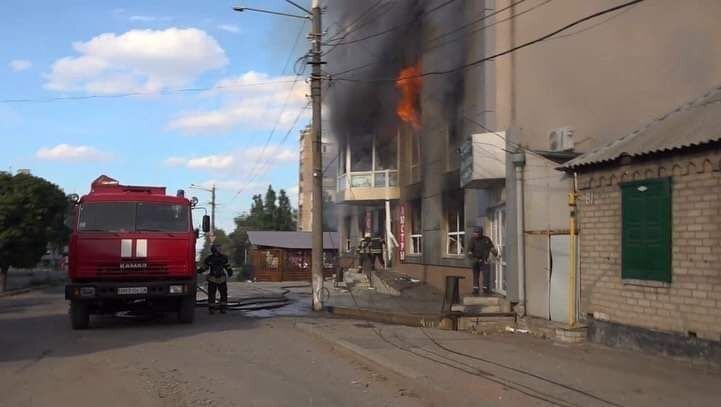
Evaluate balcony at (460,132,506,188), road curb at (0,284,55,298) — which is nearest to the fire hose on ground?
balcony at (460,132,506,188)

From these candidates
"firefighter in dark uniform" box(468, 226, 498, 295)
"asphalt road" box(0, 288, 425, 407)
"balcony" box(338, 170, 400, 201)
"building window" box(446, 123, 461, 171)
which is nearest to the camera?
"asphalt road" box(0, 288, 425, 407)

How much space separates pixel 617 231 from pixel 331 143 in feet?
58.6

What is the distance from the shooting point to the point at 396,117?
23.8 m

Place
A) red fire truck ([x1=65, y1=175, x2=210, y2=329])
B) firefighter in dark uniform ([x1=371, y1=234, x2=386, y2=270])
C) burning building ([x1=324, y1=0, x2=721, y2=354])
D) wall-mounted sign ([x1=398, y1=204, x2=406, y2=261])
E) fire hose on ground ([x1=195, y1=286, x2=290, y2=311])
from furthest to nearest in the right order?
1. wall-mounted sign ([x1=398, y1=204, x2=406, y2=261])
2. firefighter in dark uniform ([x1=371, y1=234, x2=386, y2=270])
3. fire hose on ground ([x1=195, y1=286, x2=290, y2=311])
4. red fire truck ([x1=65, y1=175, x2=210, y2=329])
5. burning building ([x1=324, y1=0, x2=721, y2=354])

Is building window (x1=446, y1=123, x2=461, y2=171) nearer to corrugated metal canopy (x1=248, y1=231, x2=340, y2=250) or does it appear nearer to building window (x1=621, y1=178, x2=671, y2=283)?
building window (x1=621, y1=178, x2=671, y2=283)

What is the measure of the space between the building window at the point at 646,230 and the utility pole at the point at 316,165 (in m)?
8.00

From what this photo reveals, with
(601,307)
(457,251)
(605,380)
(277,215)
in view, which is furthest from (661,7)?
(277,215)

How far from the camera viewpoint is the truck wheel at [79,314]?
13.5 meters

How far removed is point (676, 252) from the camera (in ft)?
31.0

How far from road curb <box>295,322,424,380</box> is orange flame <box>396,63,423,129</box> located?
34.9 feet

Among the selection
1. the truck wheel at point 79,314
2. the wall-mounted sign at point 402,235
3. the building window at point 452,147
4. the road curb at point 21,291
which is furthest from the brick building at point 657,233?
the road curb at point 21,291

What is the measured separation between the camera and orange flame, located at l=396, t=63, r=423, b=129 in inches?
854

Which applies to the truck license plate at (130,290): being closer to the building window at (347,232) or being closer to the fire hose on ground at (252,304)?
the fire hose on ground at (252,304)

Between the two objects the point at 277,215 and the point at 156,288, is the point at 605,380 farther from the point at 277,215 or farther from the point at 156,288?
the point at 277,215
